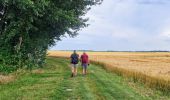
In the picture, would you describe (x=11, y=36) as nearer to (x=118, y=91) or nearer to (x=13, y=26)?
(x=13, y=26)

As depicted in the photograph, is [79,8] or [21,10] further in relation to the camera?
[79,8]

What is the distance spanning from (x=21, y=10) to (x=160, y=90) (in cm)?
1604

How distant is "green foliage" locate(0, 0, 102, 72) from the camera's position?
3909 cm

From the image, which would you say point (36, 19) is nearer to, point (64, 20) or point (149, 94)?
point (64, 20)

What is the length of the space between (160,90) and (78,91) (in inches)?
215

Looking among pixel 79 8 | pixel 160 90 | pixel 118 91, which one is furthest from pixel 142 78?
pixel 79 8

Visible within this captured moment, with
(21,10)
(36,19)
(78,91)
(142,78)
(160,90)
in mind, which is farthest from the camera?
(36,19)

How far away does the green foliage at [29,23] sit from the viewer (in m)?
39.1

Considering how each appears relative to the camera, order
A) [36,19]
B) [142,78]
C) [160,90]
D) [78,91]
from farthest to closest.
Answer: [36,19], [142,78], [160,90], [78,91]

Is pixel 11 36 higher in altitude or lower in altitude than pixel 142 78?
higher

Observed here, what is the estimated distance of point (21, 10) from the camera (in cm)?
3909

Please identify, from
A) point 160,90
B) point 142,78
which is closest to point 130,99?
point 160,90

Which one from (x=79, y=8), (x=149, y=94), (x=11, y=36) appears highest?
(x=79, y=8)

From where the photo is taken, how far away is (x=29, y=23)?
4097 cm
